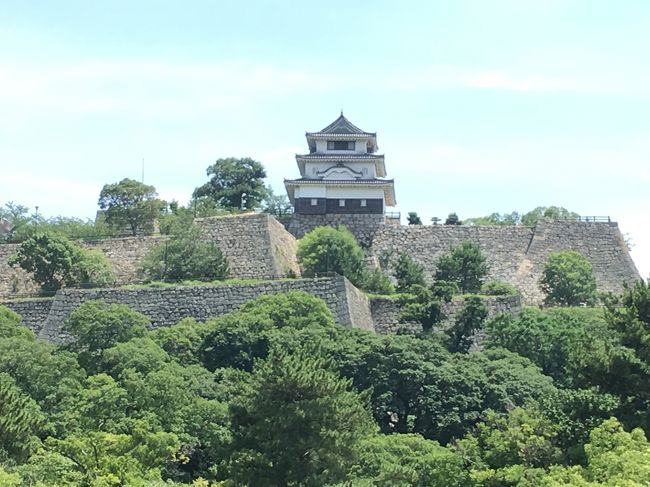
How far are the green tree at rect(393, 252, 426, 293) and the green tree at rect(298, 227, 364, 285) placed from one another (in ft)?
3.70

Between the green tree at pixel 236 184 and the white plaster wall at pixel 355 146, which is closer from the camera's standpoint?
the white plaster wall at pixel 355 146

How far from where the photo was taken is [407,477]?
94.1 feet

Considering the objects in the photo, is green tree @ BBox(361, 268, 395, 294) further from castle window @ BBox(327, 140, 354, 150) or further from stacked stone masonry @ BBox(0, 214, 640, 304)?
castle window @ BBox(327, 140, 354, 150)

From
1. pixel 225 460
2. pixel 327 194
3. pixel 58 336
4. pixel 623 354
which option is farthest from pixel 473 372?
pixel 327 194

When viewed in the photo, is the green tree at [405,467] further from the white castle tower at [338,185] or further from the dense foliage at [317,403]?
the white castle tower at [338,185]

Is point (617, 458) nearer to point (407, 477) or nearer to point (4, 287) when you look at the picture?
point (407, 477)

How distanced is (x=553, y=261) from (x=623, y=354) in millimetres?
18402

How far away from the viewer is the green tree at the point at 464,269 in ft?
151

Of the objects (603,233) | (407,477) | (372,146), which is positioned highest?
(372,146)

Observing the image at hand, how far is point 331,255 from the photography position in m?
45.1

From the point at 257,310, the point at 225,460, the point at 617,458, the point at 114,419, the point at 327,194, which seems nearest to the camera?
the point at 617,458

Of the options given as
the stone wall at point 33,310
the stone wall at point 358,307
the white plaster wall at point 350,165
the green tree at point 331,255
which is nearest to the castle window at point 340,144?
the white plaster wall at point 350,165

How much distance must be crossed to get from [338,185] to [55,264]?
32.1 ft

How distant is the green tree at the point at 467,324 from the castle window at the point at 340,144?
1125 cm
